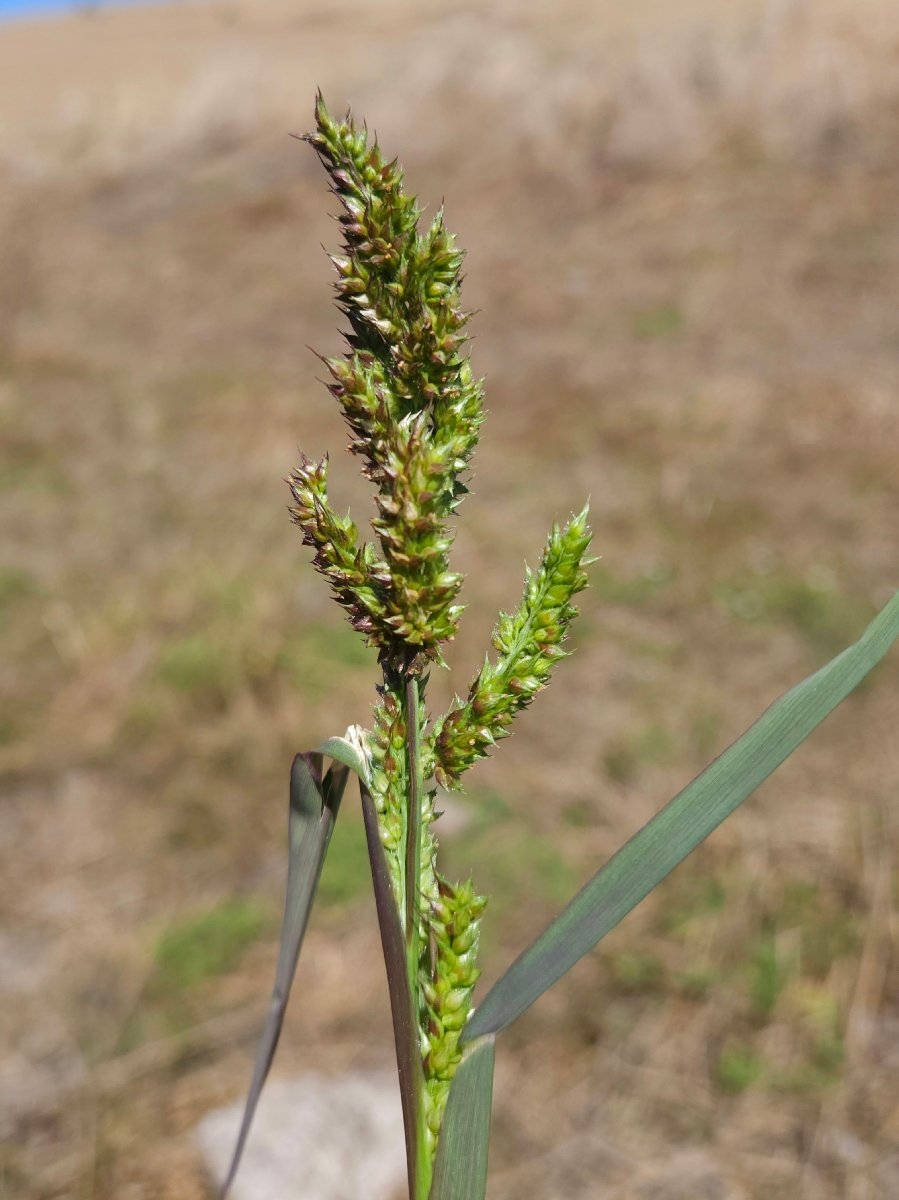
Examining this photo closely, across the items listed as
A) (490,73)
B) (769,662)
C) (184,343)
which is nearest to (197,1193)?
(769,662)

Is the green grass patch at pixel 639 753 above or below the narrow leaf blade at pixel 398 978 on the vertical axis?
above

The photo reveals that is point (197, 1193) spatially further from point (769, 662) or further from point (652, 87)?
point (652, 87)

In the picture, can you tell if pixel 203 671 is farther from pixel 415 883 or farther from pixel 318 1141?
pixel 415 883

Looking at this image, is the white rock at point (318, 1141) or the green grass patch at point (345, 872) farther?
the green grass patch at point (345, 872)

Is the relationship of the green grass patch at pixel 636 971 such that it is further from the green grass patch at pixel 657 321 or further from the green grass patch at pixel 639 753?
the green grass patch at pixel 657 321

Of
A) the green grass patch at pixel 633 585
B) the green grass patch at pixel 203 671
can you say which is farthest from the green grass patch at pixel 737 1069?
the green grass patch at pixel 633 585

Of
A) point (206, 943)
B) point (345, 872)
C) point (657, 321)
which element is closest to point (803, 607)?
point (345, 872)
